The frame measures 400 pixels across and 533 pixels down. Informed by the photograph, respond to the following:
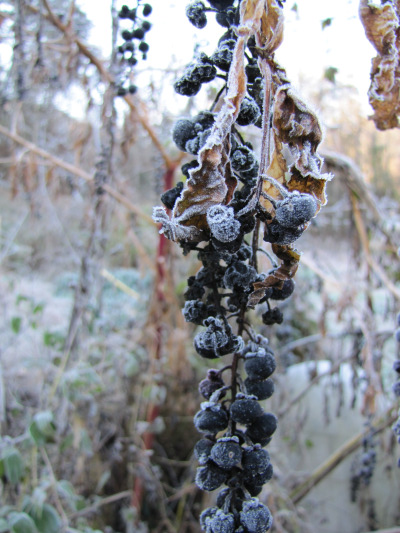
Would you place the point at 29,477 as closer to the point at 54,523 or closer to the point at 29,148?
the point at 54,523

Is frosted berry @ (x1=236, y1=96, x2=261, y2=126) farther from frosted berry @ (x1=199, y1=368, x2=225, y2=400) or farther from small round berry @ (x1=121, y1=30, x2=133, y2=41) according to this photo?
small round berry @ (x1=121, y1=30, x2=133, y2=41)

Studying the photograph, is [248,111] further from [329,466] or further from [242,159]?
[329,466]

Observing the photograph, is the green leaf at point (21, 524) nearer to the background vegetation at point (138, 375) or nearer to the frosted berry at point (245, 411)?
the background vegetation at point (138, 375)

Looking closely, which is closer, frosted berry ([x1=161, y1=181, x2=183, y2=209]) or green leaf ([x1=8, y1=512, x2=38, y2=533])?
frosted berry ([x1=161, y1=181, x2=183, y2=209])

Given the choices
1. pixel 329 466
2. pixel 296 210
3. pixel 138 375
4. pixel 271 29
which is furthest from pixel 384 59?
pixel 138 375

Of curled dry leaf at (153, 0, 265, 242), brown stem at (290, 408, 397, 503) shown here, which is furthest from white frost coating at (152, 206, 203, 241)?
brown stem at (290, 408, 397, 503)
